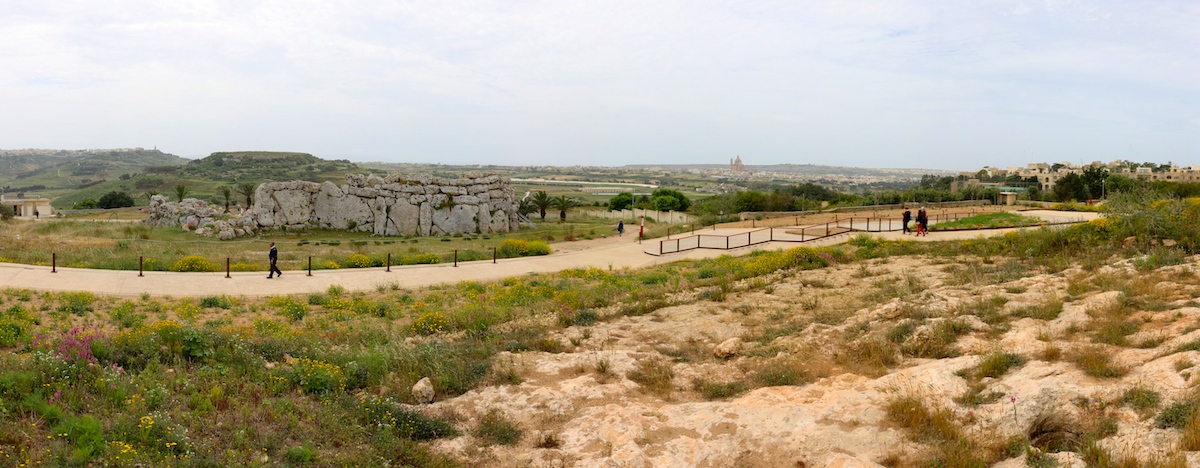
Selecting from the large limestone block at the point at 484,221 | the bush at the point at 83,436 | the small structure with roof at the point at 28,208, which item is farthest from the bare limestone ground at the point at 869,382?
the small structure with roof at the point at 28,208

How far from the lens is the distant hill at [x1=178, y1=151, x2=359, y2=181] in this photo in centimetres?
11000

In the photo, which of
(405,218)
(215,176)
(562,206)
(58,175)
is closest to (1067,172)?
(562,206)

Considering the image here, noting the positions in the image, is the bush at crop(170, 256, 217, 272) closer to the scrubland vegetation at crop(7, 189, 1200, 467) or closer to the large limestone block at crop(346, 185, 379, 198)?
the scrubland vegetation at crop(7, 189, 1200, 467)

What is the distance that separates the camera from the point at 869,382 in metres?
7.05

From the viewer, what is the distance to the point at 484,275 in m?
21.2

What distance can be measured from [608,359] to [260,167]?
13363cm

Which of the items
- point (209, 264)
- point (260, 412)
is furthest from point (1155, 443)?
point (209, 264)

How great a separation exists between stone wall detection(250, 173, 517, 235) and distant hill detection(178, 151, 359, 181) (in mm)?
63624

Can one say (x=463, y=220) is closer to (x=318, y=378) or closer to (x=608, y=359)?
(x=608, y=359)

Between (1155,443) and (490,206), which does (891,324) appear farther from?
(490,206)

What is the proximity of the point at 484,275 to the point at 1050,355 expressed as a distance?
16555mm

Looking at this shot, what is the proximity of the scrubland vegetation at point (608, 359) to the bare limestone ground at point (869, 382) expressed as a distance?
1.6 inches

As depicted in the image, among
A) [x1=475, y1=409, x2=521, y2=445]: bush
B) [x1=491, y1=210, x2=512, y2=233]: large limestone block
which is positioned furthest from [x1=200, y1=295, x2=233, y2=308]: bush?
[x1=491, y1=210, x2=512, y2=233]: large limestone block

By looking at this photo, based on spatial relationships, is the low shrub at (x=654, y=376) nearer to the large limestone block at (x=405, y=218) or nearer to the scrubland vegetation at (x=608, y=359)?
the scrubland vegetation at (x=608, y=359)
